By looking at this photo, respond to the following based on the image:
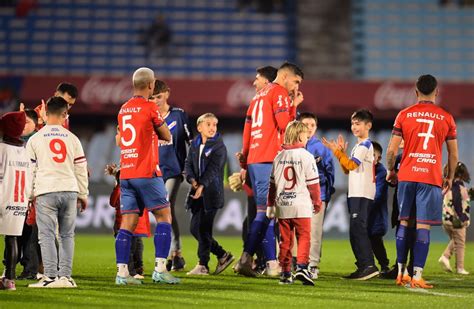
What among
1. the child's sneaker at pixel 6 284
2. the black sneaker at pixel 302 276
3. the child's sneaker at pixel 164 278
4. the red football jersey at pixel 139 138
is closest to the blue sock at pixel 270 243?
the black sneaker at pixel 302 276

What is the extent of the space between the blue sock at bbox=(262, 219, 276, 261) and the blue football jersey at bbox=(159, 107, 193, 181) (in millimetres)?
1682

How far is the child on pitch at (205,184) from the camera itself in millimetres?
10562

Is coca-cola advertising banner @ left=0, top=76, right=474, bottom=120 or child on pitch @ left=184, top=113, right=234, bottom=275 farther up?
coca-cola advertising banner @ left=0, top=76, right=474, bottom=120

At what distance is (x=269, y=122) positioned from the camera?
386 inches

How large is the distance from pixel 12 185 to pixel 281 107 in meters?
2.89

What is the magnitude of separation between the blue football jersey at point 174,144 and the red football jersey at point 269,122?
4.18 feet

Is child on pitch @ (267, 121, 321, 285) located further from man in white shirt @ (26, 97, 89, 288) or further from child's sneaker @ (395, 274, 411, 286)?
man in white shirt @ (26, 97, 89, 288)

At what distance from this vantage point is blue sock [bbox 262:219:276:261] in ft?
32.2

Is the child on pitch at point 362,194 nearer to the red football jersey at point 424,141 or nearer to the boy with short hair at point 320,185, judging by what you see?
the boy with short hair at point 320,185

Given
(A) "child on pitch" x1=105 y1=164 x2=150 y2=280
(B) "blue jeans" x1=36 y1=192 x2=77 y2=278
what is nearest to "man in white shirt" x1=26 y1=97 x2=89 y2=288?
(B) "blue jeans" x1=36 y1=192 x2=77 y2=278

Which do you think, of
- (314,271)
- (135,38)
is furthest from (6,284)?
(135,38)

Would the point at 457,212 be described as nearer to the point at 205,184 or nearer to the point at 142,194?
the point at 205,184

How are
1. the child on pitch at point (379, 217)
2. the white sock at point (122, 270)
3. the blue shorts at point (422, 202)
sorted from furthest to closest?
the child on pitch at point (379, 217) → the blue shorts at point (422, 202) → the white sock at point (122, 270)

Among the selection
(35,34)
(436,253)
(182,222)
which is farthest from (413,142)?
(35,34)
